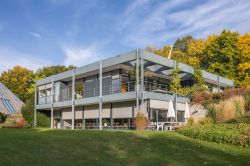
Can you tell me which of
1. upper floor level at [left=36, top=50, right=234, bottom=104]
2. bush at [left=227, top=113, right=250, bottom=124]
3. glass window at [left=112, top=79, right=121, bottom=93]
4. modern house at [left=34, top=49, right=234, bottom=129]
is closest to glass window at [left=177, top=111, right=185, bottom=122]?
modern house at [left=34, top=49, right=234, bottom=129]

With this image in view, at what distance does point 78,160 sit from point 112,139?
3.62m

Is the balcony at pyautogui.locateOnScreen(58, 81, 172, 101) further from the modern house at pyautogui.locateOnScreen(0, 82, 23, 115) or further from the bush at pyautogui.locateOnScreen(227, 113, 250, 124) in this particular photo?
the bush at pyautogui.locateOnScreen(227, 113, 250, 124)

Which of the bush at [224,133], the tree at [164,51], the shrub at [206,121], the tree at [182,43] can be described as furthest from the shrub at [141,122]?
the tree at [182,43]

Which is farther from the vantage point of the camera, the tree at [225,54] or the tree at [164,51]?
the tree at [164,51]

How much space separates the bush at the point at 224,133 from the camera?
1138 centimetres

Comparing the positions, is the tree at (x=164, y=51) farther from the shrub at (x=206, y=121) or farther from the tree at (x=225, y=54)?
the shrub at (x=206, y=121)

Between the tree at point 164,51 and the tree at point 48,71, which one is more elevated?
the tree at point 164,51

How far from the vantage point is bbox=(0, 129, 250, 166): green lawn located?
8.74m

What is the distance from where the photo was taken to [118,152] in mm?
10102

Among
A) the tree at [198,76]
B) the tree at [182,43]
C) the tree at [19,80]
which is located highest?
the tree at [182,43]

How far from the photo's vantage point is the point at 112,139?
12422 mm

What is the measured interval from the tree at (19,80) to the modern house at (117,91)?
23.0 m

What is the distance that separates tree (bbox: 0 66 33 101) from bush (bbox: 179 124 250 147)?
150 feet

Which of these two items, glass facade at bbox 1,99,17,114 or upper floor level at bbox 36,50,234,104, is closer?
upper floor level at bbox 36,50,234,104
